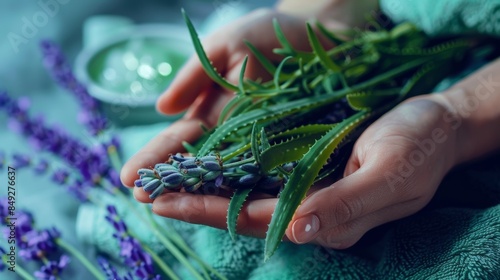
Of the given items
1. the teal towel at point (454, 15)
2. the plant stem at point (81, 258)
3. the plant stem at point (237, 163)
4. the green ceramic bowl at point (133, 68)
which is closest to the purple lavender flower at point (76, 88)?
the green ceramic bowl at point (133, 68)

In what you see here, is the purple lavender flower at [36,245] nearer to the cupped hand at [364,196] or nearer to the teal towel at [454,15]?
the cupped hand at [364,196]

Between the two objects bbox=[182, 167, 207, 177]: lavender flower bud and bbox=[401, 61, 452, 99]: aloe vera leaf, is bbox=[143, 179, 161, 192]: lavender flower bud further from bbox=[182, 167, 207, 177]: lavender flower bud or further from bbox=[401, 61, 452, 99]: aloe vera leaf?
bbox=[401, 61, 452, 99]: aloe vera leaf

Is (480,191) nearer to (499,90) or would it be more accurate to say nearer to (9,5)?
(499,90)

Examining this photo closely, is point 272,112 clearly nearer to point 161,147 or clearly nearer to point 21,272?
point 161,147

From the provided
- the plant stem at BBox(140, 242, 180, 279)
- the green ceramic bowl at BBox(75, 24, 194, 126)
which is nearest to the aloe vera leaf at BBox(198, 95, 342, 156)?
the plant stem at BBox(140, 242, 180, 279)

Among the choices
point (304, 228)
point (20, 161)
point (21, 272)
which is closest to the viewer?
point (304, 228)

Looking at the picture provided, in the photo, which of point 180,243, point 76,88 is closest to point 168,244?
point 180,243

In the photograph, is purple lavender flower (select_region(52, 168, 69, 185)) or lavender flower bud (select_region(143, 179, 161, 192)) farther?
purple lavender flower (select_region(52, 168, 69, 185))
